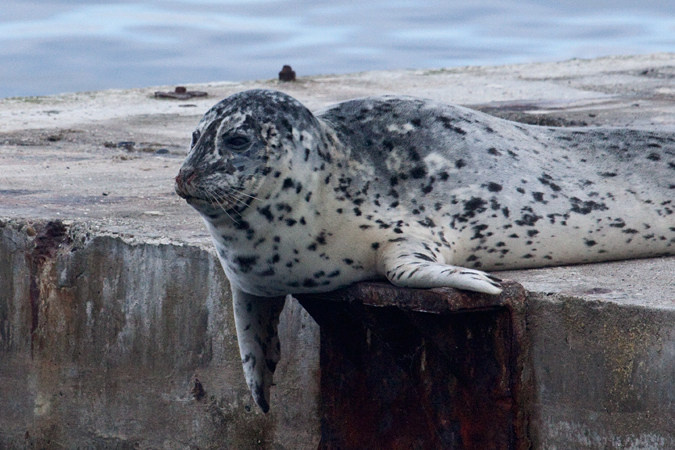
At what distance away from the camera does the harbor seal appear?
3082mm

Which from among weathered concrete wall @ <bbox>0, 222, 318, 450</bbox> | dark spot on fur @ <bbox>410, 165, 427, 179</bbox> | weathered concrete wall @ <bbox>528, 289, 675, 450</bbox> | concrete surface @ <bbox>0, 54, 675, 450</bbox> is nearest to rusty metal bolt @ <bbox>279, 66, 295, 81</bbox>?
concrete surface @ <bbox>0, 54, 675, 450</bbox>

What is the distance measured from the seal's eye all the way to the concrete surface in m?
0.95

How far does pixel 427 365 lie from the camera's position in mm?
3367

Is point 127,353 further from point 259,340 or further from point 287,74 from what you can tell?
point 287,74

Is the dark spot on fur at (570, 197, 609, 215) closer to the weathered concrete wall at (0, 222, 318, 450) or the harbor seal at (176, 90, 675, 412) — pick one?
the harbor seal at (176, 90, 675, 412)

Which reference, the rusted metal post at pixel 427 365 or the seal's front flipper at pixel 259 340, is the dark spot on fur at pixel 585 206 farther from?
the seal's front flipper at pixel 259 340

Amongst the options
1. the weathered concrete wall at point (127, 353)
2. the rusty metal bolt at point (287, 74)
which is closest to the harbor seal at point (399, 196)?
the weathered concrete wall at point (127, 353)

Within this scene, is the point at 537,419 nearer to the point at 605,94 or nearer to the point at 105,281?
the point at 105,281

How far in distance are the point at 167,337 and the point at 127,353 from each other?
25cm

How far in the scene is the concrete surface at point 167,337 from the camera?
3.00 meters

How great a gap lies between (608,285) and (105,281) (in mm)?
2209

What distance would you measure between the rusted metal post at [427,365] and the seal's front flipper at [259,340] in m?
0.17

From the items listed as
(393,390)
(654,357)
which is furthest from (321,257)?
(654,357)

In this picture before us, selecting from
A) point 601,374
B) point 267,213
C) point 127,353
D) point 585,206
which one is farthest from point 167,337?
point 601,374
